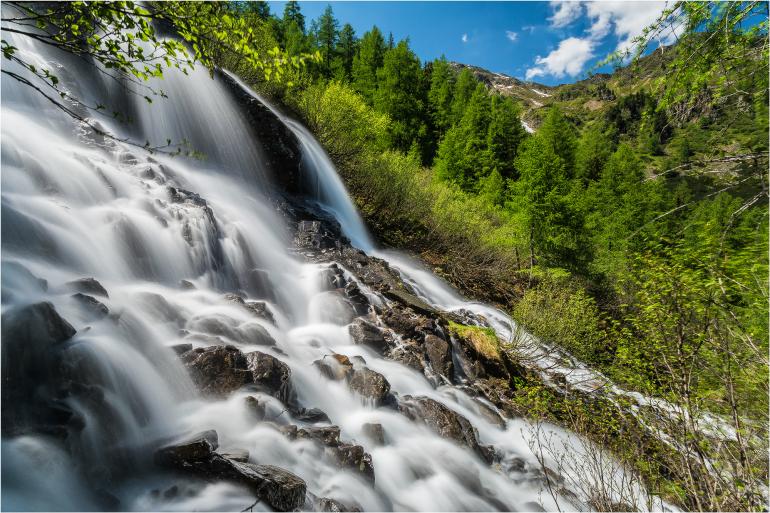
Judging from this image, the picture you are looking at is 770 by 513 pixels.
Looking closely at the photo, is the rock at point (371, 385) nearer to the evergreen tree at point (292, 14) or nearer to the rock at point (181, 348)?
the rock at point (181, 348)

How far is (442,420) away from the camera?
21.0 ft

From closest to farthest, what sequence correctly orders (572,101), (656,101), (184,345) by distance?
1. (656,101)
2. (184,345)
3. (572,101)

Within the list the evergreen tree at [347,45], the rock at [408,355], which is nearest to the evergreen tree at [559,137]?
the evergreen tree at [347,45]

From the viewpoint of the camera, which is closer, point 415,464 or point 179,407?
point 179,407

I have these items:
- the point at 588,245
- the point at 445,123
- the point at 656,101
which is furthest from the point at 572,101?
the point at 656,101

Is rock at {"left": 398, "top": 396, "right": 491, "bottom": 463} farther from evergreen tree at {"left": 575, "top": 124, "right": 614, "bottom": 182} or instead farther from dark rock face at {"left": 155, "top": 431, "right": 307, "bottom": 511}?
evergreen tree at {"left": 575, "top": 124, "right": 614, "bottom": 182}

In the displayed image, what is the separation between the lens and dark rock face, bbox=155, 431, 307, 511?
370 cm

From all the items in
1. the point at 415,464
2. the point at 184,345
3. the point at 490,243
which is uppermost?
the point at 490,243

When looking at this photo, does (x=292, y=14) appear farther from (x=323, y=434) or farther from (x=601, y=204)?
(x=323, y=434)

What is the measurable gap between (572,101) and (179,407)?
191 m

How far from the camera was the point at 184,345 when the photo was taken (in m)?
5.18

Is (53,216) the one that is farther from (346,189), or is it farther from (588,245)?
(588,245)

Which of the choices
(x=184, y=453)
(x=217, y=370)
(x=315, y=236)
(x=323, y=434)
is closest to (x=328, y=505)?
(x=323, y=434)

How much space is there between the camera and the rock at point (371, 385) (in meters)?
6.31
